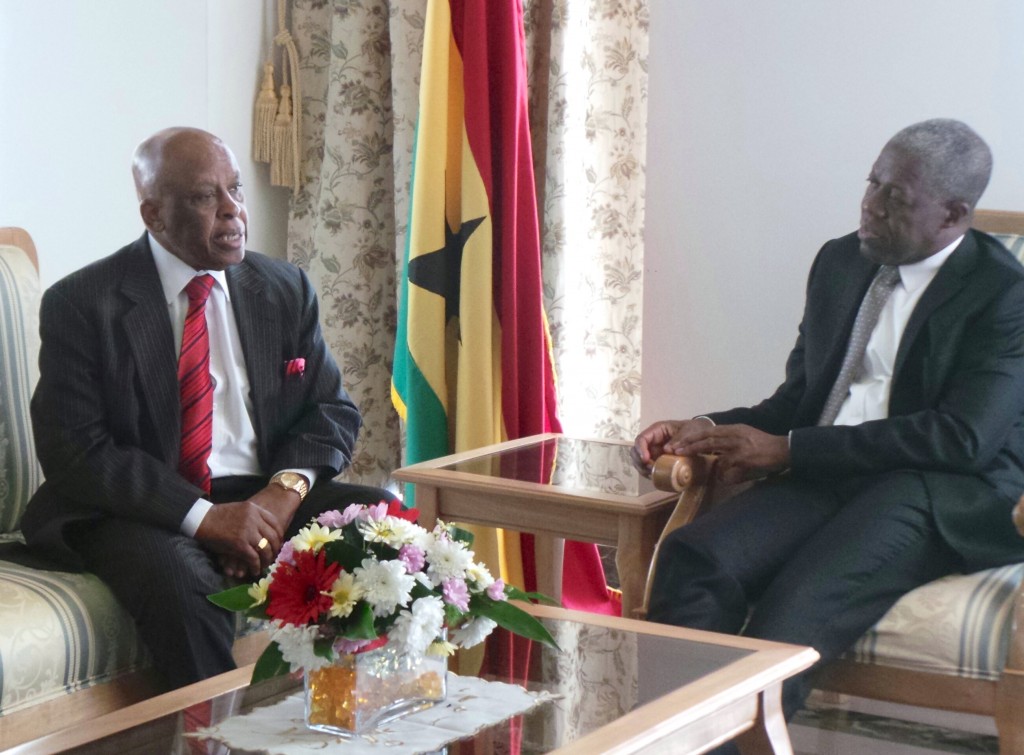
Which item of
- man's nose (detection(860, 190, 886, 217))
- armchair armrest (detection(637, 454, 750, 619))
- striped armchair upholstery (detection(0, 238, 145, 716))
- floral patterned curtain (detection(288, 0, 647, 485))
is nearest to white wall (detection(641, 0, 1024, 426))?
floral patterned curtain (detection(288, 0, 647, 485))

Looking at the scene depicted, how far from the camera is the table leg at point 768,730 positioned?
1717mm

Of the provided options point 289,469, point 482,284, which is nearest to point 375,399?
point 482,284

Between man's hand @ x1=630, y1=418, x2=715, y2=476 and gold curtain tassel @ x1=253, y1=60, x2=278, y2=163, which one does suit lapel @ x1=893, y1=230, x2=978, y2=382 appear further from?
gold curtain tassel @ x1=253, y1=60, x2=278, y2=163

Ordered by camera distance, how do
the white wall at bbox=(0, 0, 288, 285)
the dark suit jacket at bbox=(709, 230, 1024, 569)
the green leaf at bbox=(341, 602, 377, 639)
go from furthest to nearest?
the white wall at bbox=(0, 0, 288, 285) < the dark suit jacket at bbox=(709, 230, 1024, 569) < the green leaf at bbox=(341, 602, 377, 639)

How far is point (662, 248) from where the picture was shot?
332cm

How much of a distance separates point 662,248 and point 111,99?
4.52 feet

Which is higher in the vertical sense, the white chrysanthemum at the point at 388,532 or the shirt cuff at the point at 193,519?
the white chrysanthemum at the point at 388,532

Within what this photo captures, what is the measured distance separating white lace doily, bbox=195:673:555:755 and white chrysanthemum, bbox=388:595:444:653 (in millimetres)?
113

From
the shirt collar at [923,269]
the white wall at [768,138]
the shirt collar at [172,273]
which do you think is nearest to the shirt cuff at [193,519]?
the shirt collar at [172,273]

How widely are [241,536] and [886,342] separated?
121 centimetres

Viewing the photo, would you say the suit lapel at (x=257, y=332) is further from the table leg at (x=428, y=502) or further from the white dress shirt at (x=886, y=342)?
the white dress shirt at (x=886, y=342)

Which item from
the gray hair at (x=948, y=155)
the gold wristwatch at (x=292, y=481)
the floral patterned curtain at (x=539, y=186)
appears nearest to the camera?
the gray hair at (x=948, y=155)

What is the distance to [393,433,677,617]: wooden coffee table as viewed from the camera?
93.7 inches

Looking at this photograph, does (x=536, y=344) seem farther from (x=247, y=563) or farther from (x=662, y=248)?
(x=247, y=563)
